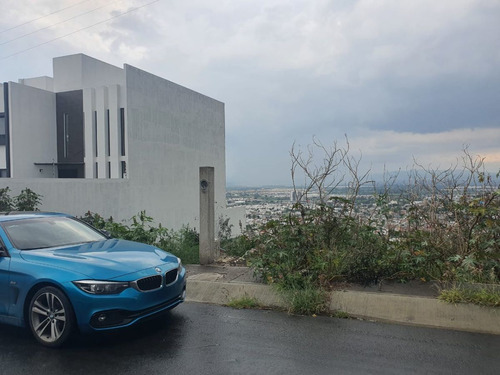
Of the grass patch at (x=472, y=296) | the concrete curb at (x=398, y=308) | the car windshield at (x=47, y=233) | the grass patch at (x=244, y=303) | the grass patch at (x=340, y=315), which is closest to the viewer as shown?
the concrete curb at (x=398, y=308)

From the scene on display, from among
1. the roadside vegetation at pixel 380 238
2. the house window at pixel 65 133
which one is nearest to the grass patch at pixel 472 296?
the roadside vegetation at pixel 380 238

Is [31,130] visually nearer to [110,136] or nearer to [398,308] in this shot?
[110,136]

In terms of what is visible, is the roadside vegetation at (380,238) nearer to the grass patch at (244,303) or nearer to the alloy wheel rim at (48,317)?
the grass patch at (244,303)

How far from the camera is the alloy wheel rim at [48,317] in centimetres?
489

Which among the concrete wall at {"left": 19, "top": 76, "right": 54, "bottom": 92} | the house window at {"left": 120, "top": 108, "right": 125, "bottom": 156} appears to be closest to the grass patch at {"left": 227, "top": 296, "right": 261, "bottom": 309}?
the house window at {"left": 120, "top": 108, "right": 125, "bottom": 156}

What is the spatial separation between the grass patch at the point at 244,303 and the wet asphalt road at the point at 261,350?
0.61 m

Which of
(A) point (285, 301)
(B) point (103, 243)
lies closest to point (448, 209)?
(A) point (285, 301)

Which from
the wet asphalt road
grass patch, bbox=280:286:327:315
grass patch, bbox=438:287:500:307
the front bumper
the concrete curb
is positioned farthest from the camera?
grass patch, bbox=280:286:327:315

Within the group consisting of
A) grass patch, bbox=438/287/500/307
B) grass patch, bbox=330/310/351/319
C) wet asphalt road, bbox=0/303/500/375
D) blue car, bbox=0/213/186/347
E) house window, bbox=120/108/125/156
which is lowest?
wet asphalt road, bbox=0/303/500/375

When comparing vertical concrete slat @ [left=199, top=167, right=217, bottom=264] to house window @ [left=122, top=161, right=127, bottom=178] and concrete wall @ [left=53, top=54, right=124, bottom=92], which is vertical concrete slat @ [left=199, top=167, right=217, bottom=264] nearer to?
house window @ [left=122, top=161, right=127, bottom=178]

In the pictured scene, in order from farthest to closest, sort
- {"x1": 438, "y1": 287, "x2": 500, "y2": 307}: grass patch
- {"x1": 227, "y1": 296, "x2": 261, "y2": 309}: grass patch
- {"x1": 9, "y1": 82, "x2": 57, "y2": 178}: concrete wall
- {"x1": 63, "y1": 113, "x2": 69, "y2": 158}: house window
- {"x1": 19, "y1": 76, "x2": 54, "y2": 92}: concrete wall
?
{"x1": 19, "y1": 76, "x2": 54, "y2": 92}: concrete wall
{"x1": 63, "y1": 113, "x2": 69, "y2": 158}: house window
{"x1": 9, "y1": 82, "x2": 57, "y2": 178}: concrete wall
{"x1": 227, "y1": 296, "x2": 261, "y2": 309}: grass patch
{"x1": 438, "y1": 287, "x2": 500, "y2": 307}: grass patch

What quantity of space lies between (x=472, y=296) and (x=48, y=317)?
5045 millimetres

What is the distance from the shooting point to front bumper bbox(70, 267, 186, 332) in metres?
4.77

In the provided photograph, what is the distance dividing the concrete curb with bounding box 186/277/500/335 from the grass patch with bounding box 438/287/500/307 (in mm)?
83
